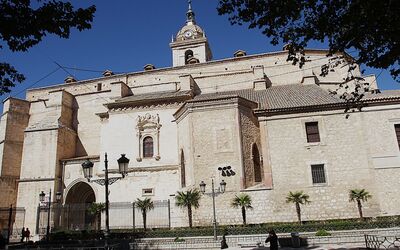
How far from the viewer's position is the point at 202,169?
20.0m

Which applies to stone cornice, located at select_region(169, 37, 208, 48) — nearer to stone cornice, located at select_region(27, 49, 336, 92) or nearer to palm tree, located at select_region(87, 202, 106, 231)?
stone cornice, located at select_region(27, 49, 336, 92)

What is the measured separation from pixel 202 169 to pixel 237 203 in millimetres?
2940

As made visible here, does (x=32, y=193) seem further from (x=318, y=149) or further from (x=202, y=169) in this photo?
(x=318, y=149)

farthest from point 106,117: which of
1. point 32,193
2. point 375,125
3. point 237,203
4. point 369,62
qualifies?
point 369,62

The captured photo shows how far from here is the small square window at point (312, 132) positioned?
19.8 meters

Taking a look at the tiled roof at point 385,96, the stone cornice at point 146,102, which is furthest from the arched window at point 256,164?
the stone cornice at point 146,102

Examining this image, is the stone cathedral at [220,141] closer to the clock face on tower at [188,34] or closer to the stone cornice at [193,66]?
Result: the stone cornice at [193,66]

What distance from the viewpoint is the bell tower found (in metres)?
43.5

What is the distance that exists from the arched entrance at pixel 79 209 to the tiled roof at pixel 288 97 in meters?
11.0

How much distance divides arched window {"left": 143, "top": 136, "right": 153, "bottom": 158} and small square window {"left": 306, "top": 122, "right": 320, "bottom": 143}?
37.2 feet

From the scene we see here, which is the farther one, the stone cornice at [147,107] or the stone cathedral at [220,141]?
the stone cornice at [147,107]

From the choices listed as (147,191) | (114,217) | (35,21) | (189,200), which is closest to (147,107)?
(147,191)

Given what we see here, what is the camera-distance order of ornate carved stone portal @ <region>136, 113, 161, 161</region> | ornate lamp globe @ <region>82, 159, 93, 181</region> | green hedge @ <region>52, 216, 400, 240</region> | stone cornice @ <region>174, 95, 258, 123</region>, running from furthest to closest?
1. ornate carved stone portal @ <region>136, 113, 161, 161</region>
2. stone cornice @ <region>174, 95, 258, 123</region>
3. green hedge @ <region>52, 216, 400, 240</region>
4. ornate lamp globe @ <region>82, 159, 93, 181</region>

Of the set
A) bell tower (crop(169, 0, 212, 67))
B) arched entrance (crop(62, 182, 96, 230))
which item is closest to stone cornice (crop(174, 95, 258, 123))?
arched entrance (crop(62, 182, 96, 230))
